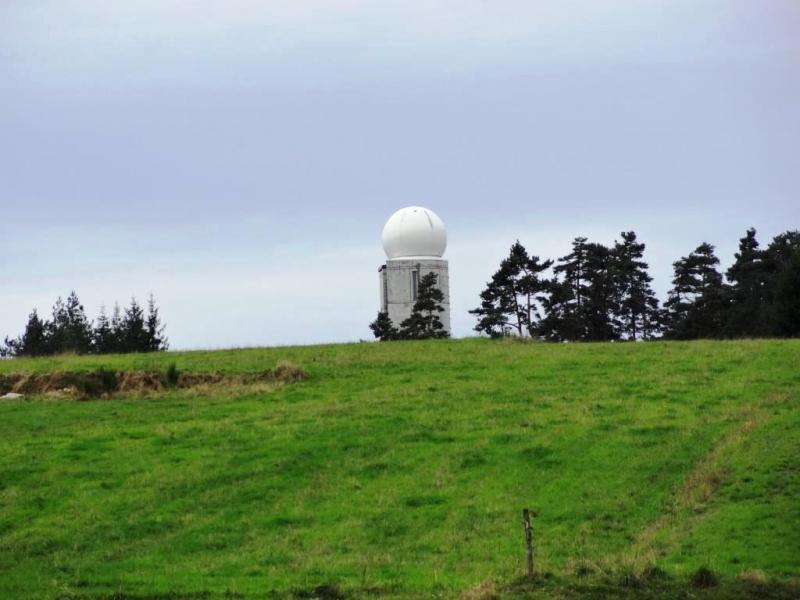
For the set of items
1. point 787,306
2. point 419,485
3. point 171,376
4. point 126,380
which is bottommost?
point 419,485

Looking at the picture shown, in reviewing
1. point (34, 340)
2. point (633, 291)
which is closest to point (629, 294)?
point (633, 291)

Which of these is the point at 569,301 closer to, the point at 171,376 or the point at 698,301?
the point at 698,301

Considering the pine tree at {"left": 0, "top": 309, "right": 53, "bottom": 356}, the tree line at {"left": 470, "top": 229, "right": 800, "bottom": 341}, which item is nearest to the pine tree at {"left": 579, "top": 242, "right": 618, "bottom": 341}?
the tree line at {"left": 470, "top": 229, "right": 800, "bottom": 341}

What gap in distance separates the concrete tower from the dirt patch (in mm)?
46981

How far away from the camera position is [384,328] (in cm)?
9312

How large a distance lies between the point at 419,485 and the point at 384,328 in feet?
203

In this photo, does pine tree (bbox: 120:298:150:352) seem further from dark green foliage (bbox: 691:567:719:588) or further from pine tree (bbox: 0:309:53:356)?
dark green foliage (bbox: 691:567:719:588)

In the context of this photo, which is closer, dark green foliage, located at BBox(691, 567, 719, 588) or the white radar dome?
dark green foliage, located at BBox(691, 567, 719, 588)

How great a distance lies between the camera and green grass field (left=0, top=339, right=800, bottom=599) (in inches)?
928

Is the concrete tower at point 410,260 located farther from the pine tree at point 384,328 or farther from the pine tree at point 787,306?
the pine tree at point 787,306

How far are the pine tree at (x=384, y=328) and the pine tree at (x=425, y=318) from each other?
974 millimetres

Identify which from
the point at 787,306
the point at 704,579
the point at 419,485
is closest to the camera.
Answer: the point at 704,579

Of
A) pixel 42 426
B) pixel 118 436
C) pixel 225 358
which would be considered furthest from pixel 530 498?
pixel 225 358

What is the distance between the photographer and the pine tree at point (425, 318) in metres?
87.1
